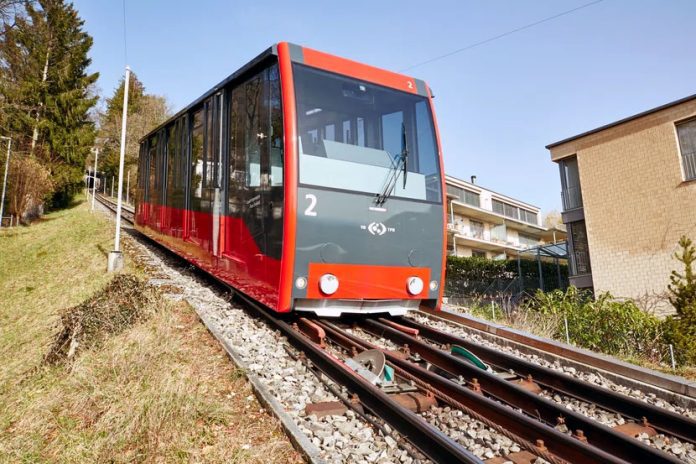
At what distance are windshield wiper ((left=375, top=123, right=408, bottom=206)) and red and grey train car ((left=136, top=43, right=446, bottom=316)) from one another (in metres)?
0.01

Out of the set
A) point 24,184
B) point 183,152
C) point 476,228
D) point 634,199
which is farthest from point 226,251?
point 476,228

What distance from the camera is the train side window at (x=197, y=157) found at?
7922 mm

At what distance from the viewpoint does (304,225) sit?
5109mm

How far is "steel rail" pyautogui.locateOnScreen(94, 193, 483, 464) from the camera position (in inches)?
106

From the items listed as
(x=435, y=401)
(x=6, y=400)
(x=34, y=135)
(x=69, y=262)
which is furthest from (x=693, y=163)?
(x=34, y=135)

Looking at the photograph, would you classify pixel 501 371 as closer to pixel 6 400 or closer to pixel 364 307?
pixel 364 307

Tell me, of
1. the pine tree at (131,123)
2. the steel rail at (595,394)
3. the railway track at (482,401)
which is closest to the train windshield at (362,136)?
the railway track at (482,401)

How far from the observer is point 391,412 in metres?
3.25

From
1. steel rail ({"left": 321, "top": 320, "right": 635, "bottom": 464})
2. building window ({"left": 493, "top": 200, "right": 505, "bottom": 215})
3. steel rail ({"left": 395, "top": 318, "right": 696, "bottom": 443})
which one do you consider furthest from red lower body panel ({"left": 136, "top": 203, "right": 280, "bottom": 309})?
building window ({"left": 493, "top": 200, "right": 505, "bottom": 215})

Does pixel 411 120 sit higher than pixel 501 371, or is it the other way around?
pixel 411 120

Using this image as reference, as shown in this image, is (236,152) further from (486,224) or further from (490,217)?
(486,224)

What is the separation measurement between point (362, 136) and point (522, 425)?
3.83m

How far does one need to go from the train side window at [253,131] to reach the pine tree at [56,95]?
945 inches

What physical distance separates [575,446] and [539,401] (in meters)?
0.86
